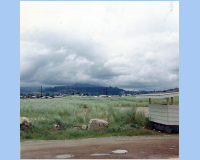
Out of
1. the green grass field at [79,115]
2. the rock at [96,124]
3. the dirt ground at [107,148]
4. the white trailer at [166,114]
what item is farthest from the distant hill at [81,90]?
the dirt ground at [107,148]

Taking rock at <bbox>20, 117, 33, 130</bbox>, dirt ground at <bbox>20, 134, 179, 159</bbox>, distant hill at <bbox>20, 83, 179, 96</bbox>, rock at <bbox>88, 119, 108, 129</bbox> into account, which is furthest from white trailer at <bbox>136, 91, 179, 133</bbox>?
rock at <bbox>20, 117, 33, 130</bbox>

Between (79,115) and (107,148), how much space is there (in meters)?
3.84

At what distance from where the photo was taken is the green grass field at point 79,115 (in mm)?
10828

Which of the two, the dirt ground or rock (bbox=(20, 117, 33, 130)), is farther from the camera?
rock (bbox=(20, 117, 33, 130))

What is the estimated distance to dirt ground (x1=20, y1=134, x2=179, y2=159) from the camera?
8.47m

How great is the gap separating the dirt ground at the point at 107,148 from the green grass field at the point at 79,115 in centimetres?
71

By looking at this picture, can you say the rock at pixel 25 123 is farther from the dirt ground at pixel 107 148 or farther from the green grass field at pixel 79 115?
the dirt ground at pixel 107 148

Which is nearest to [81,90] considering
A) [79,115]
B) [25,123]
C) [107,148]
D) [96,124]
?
[79,115]

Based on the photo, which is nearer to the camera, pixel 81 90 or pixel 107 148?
pixel 107 148

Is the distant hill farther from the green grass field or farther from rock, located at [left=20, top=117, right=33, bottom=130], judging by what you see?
rock, located at [left=20, top=117, right=33, bottom=130]

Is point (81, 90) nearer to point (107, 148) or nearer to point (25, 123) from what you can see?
point (25, 123)

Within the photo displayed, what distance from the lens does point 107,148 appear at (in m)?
9.06

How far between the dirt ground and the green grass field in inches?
27.8
